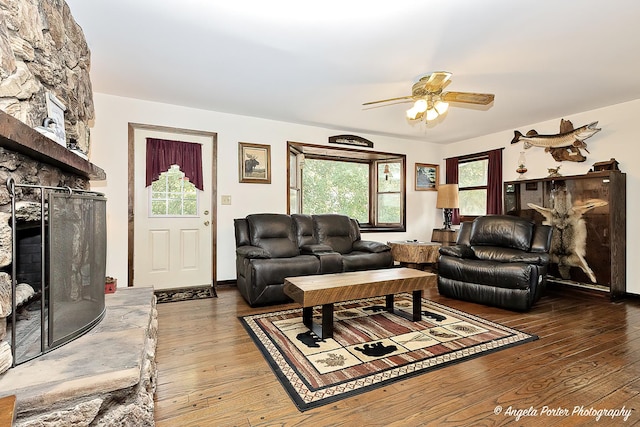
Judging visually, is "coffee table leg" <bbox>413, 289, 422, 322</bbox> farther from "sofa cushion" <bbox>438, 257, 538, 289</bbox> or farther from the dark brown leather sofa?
the dark brown leather sofa

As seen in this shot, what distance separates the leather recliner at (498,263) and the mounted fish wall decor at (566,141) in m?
1.35

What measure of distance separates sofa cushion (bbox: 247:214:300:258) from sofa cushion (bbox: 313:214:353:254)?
0.42 m

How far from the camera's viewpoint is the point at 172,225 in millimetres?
3994

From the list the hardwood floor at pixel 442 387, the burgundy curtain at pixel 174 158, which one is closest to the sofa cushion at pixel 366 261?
the hardwood floor at pixel 442 387

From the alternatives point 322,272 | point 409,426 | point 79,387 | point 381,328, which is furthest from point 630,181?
point 79,387

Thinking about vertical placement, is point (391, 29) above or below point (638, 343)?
above

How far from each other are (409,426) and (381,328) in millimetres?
1202

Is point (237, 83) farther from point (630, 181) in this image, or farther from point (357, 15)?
point (630, 181)

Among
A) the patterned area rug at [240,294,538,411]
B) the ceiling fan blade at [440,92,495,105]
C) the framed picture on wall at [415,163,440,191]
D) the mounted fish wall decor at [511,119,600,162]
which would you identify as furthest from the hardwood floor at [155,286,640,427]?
the framed picture on wall at [415,163,440,191]

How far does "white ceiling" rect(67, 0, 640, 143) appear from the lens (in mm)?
2020

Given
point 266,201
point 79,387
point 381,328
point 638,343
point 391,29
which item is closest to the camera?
point 79,387

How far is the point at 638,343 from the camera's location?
2.37 m

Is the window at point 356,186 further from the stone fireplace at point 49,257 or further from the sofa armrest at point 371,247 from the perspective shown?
the stone fireplace at point 49,257

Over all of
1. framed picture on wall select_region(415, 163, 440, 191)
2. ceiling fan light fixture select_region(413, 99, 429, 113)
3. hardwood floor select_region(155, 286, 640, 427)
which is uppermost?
ceiling fan light fixture select_region(413, 99, 429, 113)
